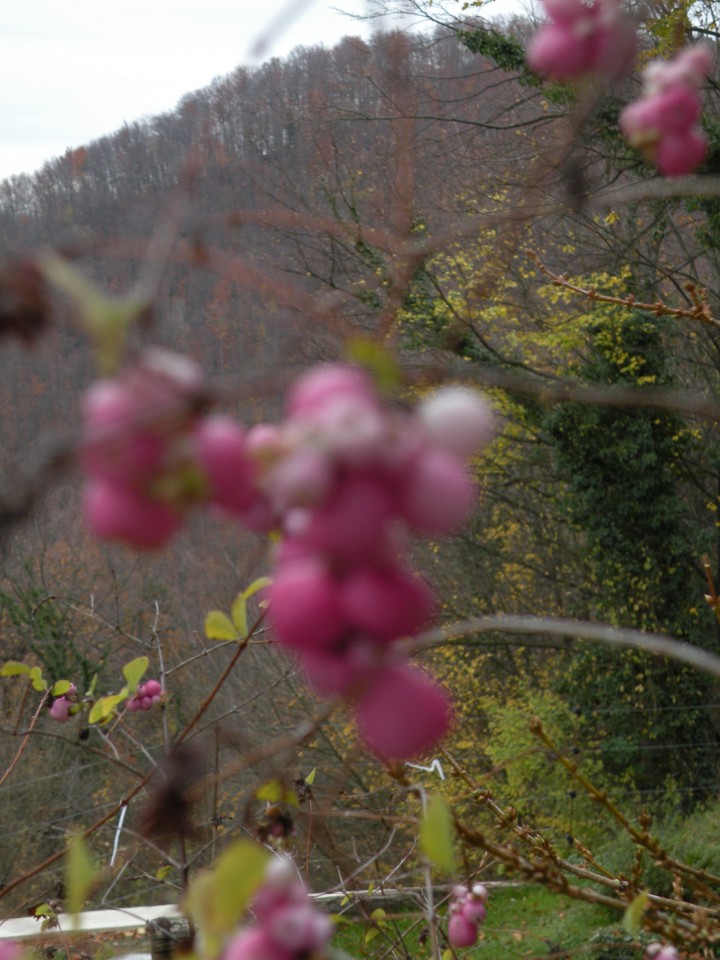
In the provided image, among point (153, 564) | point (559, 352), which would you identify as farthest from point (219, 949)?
point (153, 564)

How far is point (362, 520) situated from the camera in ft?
1.03

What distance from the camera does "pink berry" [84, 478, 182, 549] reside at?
1.10 feet

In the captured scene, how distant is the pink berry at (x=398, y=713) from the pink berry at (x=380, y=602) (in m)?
0.02

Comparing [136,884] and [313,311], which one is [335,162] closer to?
[136,884]

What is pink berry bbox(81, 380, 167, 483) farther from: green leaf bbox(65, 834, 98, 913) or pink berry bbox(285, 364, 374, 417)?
green leaf bbox(65, 834, 98, 913)

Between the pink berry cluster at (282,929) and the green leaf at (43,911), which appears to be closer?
the pink berry cluster at (282,929)

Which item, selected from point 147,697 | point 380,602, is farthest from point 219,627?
point 147,697

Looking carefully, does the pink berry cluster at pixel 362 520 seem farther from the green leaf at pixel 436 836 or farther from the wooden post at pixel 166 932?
the wooden post at pixel 166 932

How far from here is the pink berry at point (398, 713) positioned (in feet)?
1.12

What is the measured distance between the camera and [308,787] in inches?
52.4

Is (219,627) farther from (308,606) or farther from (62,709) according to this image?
(62,709)

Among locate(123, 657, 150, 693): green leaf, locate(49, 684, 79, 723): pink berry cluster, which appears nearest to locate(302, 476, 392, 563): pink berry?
locate(123, 657, 150, 693): green leaf

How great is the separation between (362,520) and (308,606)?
35 millimetres

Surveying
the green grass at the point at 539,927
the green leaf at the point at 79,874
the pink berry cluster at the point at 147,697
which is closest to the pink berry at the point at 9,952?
the green leaf at the point at 79,874
